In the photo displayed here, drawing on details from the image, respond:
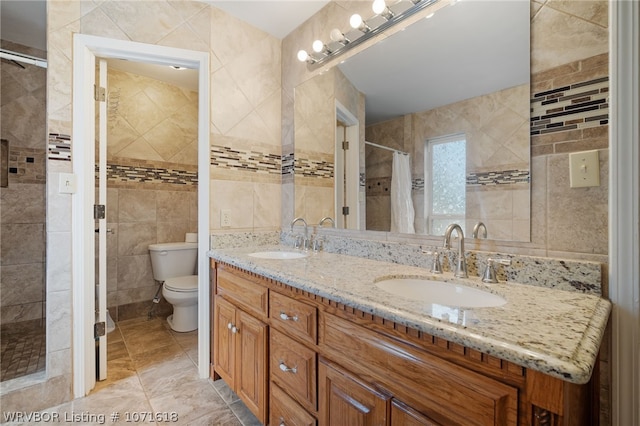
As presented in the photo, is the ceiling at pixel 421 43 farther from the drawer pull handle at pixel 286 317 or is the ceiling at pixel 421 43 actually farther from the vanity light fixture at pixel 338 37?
the drawer pull handle at pixel 286 317

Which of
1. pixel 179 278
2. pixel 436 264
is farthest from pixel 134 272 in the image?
pixel 436 264

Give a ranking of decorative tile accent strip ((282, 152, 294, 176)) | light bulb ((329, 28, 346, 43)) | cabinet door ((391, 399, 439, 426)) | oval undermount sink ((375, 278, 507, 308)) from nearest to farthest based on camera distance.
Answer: cabinet door ((391, 399, 439, 426)) → oval undermount sink ((375, 278, 507, 308)) → light bulb ((329, 28, 346, 43)) → decorative tile accent strip ((282, 152, 294, 176))

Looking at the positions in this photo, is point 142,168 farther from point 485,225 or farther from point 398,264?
point 485,225

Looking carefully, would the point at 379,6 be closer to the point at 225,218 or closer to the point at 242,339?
the point at 225,218

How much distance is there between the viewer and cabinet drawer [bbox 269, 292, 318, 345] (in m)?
1.07

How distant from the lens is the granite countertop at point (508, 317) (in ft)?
1.76

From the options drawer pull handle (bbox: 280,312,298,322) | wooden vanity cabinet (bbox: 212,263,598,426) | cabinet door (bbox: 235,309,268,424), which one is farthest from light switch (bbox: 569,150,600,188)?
cabinet door (bbox: 235,309,268,424)

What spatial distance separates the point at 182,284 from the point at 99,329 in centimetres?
79

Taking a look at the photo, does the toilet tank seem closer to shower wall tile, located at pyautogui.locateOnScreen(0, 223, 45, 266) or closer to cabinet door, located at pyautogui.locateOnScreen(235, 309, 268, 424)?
shower wall tile, located at pyautogui.locateOnScreen(0, 223, 45, 266)

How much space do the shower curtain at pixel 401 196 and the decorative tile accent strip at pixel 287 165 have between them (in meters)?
0.86

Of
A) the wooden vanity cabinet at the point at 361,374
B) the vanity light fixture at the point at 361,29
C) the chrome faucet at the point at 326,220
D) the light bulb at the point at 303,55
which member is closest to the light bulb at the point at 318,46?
the vanity light fixture at the point at 361,29

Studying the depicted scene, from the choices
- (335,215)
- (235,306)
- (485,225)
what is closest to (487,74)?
(485,225)

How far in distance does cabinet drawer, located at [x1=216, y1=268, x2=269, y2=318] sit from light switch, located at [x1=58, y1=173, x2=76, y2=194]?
898 mm

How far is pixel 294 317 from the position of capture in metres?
1.15
